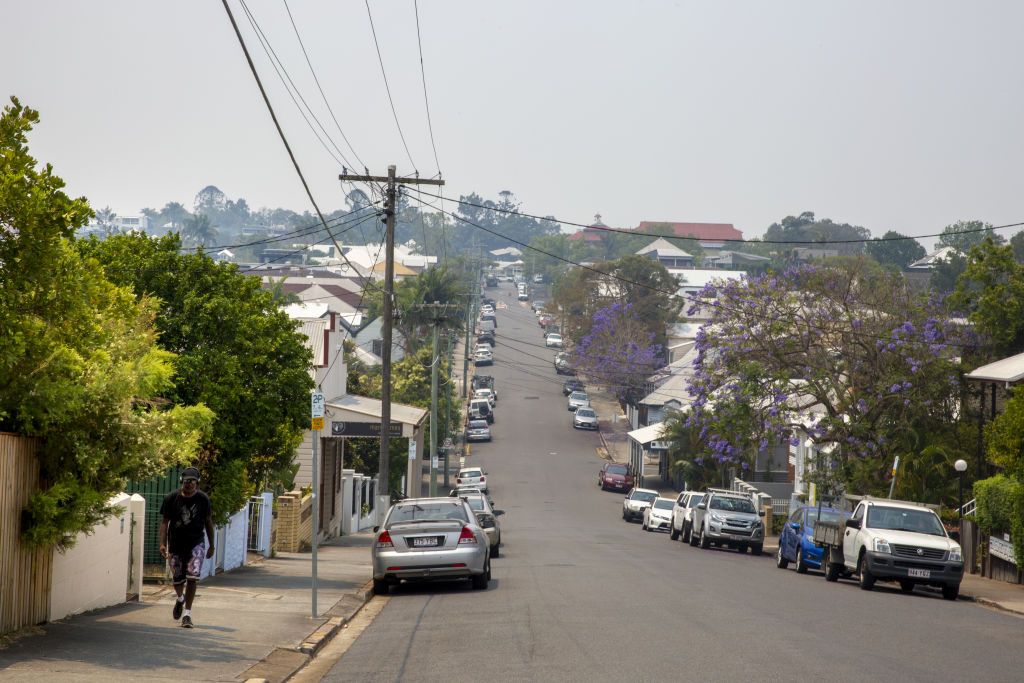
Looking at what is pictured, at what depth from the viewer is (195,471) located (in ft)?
40.0

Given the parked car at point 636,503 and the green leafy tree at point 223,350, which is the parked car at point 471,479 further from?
the green leafy tree at point 223,350

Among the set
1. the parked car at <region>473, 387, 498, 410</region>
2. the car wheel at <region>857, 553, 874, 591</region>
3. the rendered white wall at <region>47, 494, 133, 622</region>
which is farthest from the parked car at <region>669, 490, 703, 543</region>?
the parked car at <region>473, 387, 498, 410</region>

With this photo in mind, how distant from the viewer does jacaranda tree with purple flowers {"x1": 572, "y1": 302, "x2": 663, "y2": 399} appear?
83.2 metres

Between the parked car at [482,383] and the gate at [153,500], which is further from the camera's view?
the parked car at [482,383]

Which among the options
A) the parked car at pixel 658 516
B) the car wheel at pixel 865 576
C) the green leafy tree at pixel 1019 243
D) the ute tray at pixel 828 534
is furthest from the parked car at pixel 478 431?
the green leafy tree at pixel 1019 243

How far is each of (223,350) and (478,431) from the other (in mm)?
56382

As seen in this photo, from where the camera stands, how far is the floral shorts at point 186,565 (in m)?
12.2

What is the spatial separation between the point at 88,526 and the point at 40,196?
355 centimetres

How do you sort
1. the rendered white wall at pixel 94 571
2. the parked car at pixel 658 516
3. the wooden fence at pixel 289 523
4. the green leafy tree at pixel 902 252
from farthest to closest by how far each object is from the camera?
the green leafy tree at pixel 902 252
the parked car at pixel 658 516
the wooden fence at pixel 289 523
the rendered white wall at pixel 94 571

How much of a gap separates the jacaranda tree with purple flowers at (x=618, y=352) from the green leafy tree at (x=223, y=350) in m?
63.1

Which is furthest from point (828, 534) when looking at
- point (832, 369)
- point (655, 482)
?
point (655, 482)

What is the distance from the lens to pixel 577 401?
8806 cm

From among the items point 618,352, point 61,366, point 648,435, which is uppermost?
point 618,352

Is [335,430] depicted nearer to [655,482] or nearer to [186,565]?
[186,565]
